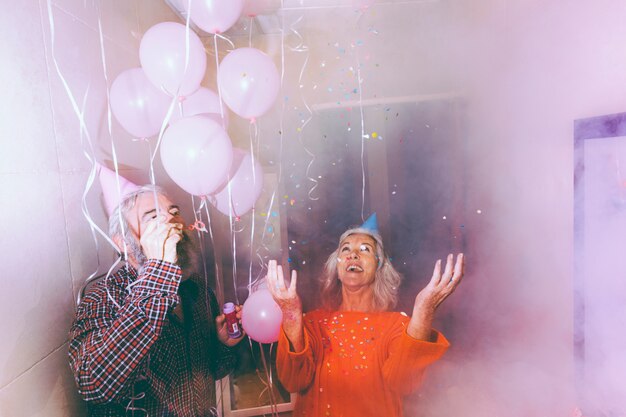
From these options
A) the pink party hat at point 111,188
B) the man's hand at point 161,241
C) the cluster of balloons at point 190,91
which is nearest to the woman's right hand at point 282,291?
the cluster of balloons at point 190,91

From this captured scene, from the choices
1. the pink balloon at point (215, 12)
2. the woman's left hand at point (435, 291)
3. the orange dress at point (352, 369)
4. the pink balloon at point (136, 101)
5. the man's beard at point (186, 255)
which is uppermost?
the pink balloon at point (215, 12)

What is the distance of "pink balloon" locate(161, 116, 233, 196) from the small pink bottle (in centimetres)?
60

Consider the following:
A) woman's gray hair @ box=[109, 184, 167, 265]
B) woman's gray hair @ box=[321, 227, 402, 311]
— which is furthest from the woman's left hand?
woman's gray hair @ box=[109, 184, 167, 265]

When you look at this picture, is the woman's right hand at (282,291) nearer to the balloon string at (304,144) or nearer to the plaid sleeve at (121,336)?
the plaid sleeve at (121,336)

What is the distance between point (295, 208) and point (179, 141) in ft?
5.51

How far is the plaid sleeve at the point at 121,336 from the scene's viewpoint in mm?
1102

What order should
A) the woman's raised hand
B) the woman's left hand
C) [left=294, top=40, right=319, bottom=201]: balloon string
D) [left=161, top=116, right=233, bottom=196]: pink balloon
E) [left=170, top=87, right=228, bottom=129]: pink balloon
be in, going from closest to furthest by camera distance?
1. [left=161, top=116, right=233, bottom=196]: pink balloon
2. the woman's left hand
3. the woman's raised hand
4. [left=170, top=87, right=228, bottom=129]: pink balloon
5. [left=294, top=40, right=319, bottom=201]: balloon string

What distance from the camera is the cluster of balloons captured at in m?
1.39

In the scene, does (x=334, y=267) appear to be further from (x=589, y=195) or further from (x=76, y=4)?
(x=76, y=4)

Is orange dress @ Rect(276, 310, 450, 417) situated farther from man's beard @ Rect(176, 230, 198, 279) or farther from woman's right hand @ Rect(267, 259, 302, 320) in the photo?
man's beard @ Rect(176, 230, 198, 279)

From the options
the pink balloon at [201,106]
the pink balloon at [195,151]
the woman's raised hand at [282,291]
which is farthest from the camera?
the pink balloon at [201,106]

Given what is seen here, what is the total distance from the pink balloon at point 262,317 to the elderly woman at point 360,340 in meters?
0.11

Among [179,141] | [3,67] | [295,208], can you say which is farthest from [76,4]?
[295,208]

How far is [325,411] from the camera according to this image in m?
1.71
